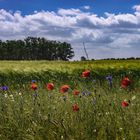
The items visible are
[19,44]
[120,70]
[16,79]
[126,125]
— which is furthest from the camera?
[19,44]

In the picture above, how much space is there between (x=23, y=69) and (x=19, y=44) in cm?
10021

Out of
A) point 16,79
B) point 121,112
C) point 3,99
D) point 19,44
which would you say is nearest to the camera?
Answer: point 121,112

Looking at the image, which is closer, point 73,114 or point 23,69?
point 73,114

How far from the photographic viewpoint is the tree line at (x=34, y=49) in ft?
354

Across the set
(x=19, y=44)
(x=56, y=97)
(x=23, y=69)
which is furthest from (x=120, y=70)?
(x=19, y=44)

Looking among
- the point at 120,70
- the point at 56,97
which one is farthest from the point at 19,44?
the point at 56,97

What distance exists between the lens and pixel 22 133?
6738mm

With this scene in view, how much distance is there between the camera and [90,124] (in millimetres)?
6293

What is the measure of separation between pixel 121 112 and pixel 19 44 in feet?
378

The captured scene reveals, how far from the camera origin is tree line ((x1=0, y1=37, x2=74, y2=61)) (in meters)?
108

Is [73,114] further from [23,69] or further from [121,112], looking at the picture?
[23,69]

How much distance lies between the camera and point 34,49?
374 feet

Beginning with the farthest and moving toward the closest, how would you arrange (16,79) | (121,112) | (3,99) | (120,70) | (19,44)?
(19,44), (120,70), (16,79), (3,99), (121,112)

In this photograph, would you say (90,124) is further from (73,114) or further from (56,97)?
(56,97)
